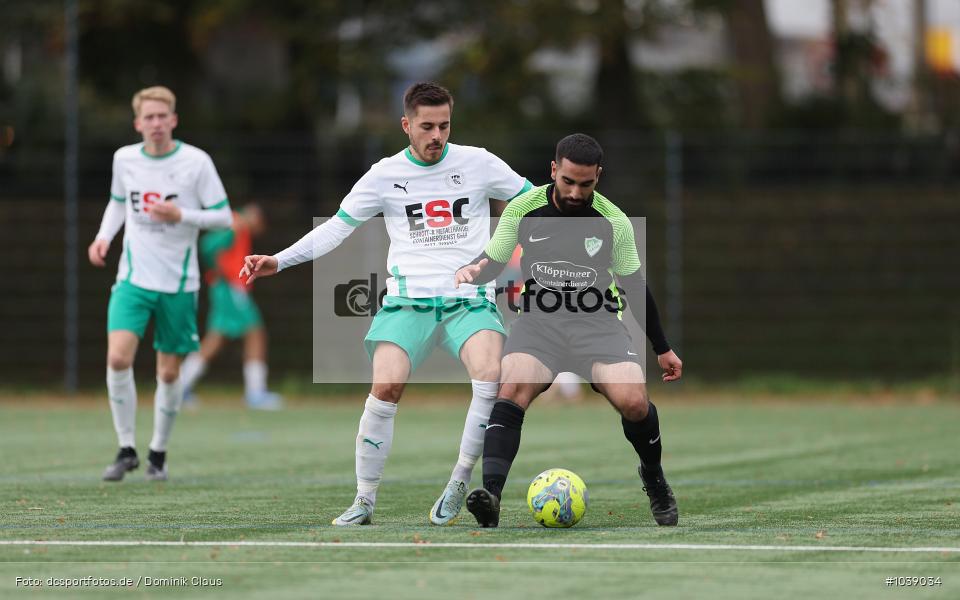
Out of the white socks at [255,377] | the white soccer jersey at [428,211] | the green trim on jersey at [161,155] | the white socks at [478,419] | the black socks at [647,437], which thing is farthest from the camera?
the white socks at [255,377]

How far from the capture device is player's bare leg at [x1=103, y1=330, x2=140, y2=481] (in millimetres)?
9945

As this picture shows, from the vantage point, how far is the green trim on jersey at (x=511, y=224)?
7316 mm

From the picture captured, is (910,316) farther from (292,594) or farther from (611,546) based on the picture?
(292,594)

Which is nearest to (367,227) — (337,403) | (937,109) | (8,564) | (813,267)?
(337,403)

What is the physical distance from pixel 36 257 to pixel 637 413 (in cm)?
1430

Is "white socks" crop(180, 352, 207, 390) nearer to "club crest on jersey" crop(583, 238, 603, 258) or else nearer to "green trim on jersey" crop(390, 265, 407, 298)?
"green trim on jersey" crop(390, 265, 407, 298)

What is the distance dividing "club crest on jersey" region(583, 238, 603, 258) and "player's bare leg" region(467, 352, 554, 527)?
22.9 inches

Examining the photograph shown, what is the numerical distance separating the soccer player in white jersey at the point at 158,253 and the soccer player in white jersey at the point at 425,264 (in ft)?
9.20

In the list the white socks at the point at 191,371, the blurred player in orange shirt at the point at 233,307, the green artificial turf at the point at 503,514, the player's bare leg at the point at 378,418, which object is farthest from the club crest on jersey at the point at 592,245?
the blurred player in orange shirt at the point at 233,307

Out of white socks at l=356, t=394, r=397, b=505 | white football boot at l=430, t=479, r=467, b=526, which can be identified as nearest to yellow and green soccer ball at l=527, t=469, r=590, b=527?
white football boot at l=430, t=479, r=467, b=526

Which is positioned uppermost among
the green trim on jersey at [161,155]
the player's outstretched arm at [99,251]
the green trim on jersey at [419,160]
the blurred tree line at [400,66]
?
the blurred tree line at [400,66]

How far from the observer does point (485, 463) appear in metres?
7.16

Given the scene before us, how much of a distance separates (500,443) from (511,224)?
1060 millimetres

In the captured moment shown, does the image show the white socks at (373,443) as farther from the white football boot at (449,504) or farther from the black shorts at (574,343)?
the black shorts at (574,343)
